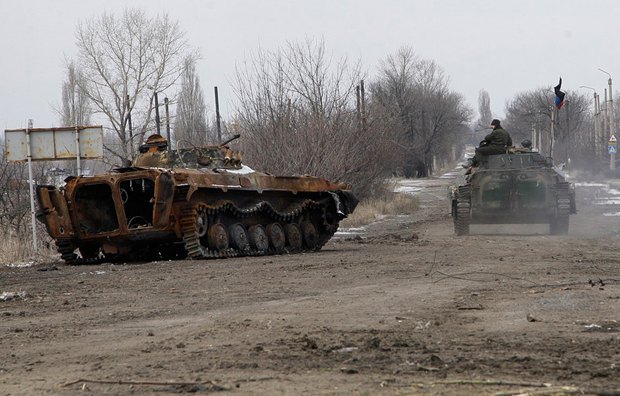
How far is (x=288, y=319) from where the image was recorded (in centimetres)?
844

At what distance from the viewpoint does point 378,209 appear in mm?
36438

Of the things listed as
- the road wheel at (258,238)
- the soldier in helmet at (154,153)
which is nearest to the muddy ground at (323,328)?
the road wheel at (258,238)

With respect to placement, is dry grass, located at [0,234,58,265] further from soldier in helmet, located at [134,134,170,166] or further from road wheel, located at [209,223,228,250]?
road wheel, located at [209,223,228,250]

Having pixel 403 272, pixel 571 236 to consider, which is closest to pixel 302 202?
pixel 571 236

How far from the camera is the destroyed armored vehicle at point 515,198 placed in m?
22.6

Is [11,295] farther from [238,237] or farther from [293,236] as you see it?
[293,236]

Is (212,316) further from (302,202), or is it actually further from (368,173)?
(368,173)

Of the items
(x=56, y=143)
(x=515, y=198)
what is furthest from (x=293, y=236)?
(x=515, y=198)

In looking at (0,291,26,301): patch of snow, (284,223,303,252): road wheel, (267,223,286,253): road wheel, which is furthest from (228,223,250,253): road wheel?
(0,291,26,301): patch of snow

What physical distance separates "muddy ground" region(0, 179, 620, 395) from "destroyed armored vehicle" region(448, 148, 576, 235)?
7.36 m

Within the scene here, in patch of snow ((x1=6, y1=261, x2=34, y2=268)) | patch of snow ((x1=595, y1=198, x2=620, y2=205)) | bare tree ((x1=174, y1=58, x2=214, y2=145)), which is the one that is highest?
bare tree ((x1=174, y1=58, x2=214, y2=145))

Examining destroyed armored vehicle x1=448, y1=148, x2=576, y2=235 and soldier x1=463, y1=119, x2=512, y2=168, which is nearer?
destroyed armored vehicle x1=448, y1=148, x2=576, y2=235

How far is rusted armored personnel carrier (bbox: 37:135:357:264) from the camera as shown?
1672 cm

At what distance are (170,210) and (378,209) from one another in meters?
20.4
